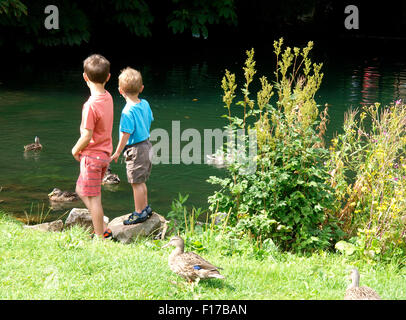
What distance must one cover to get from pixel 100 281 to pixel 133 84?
8.11 feet

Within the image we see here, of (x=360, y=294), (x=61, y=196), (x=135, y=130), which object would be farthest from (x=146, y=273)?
(x=61, y=196)

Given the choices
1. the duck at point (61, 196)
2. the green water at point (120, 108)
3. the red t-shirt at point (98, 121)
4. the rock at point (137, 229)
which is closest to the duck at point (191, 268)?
the rock at point (137, 229)

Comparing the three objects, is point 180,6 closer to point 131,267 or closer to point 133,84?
point 133,84

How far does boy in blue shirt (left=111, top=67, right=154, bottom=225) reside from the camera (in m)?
6.17

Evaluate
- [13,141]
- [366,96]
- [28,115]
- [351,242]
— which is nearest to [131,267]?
[351,242]

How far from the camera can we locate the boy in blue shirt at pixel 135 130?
243 inches

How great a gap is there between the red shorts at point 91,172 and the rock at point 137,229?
60 cm

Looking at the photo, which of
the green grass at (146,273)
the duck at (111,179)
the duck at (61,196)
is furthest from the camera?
the duck at (111,179)

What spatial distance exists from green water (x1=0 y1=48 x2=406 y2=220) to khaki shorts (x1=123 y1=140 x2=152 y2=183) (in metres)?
1.71

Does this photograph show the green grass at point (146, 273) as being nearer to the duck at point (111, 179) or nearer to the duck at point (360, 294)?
the duck at point (360, 294)

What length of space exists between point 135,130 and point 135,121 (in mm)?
116

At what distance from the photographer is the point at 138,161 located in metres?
6.37

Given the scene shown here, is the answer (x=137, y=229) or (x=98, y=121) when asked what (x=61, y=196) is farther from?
(x=98, y=121)

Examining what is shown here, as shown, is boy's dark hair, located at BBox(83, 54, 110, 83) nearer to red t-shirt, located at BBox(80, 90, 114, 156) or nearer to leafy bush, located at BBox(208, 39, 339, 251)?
red t-shirt, located at BBox(80, 90, 114, 156)
